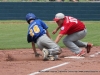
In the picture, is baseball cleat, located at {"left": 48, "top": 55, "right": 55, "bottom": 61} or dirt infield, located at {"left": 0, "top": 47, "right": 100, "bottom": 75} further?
baseball cleat, located at {"left": 48, "top": 55, "right": 55, "bottom": 61}

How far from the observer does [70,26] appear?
454 inches

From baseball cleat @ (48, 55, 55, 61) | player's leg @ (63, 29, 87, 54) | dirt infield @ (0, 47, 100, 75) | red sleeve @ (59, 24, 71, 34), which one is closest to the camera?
dirt infield @ (0, 47, 100, 75)

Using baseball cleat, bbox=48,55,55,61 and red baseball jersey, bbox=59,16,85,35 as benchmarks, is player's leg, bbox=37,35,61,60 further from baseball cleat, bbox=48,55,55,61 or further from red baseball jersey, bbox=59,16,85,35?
red baseball jersey, bbox=59,16,85,35

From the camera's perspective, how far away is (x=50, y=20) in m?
30.8

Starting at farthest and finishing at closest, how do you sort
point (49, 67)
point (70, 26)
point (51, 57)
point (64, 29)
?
point (70, 26) → point (64, 29) → point (51, 57) → point (49, 67)

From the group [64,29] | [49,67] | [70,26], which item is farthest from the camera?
[70,26]

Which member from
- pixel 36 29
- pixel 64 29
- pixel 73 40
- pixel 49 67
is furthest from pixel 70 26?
pixel 49 67

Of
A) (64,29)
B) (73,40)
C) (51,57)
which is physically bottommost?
(51,57)

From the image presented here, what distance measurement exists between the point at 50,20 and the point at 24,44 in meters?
15.0

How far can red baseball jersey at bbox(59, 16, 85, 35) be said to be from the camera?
446 inches

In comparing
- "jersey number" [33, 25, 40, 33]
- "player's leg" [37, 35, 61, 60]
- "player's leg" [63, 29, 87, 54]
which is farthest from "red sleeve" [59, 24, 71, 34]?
"player's leg" [63, 29, 87, 54]

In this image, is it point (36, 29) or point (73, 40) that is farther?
point (73, 40)

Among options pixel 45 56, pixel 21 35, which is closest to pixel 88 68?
pixel 45 56

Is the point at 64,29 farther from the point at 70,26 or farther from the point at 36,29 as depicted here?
the point at 36,29
